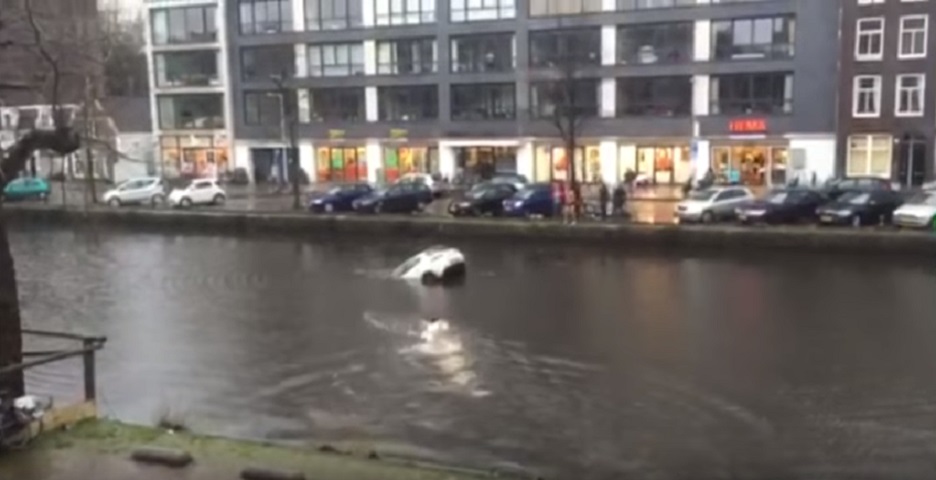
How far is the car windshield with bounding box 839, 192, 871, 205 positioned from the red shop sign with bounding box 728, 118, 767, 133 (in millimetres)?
20229

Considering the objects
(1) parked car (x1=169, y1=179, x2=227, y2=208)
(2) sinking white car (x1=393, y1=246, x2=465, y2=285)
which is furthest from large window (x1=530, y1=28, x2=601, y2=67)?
(2) sinking white car (x1=393, y1=246, x2=465, y2=285)

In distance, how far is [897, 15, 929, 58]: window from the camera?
5675 centimetres

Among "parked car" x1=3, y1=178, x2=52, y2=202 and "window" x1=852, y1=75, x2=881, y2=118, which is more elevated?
"window" x1=852, y1=75, x2=881, y2=118

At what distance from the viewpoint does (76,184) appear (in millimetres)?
73188

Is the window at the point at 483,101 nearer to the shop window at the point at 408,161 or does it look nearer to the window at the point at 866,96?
the shop window at the point at 408,161

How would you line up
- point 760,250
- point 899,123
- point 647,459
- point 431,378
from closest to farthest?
1. point 647,459
2. point 431,378
3. point 760,250
4. point 899,123

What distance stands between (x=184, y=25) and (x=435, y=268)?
5662cm

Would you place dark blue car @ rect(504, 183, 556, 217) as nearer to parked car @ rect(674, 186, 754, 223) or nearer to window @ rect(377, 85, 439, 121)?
parked car @ rect(674, 186, 754, 223)

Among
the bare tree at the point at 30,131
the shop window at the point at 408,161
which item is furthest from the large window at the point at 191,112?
the bare tree at the point at 30,131

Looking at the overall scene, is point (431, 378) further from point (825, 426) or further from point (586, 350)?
point (825, 426)

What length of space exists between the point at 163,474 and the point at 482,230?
108 ft

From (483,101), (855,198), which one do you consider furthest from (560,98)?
(855,198)

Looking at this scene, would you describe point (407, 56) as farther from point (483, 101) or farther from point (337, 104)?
point (483, 101)

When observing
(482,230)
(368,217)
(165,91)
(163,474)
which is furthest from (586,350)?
(165,91)
